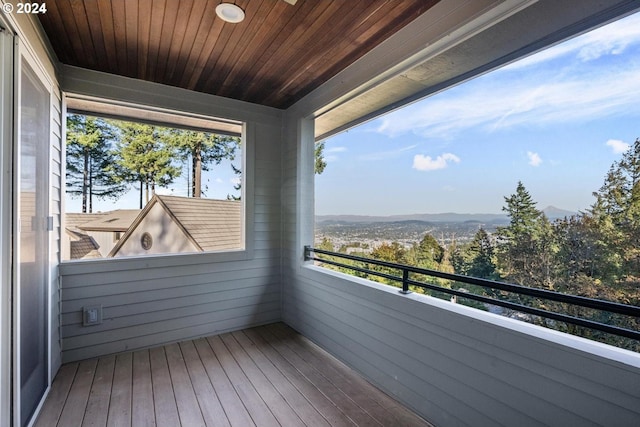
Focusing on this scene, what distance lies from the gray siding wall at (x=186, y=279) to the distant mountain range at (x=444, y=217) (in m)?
0.79

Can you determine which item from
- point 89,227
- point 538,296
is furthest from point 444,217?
point 89,227

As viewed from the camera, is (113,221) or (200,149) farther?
(200,149)

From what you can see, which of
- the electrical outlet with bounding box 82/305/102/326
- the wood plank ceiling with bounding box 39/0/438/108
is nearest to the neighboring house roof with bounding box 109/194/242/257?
the electrical outlet with bounding box 82/305/102/326

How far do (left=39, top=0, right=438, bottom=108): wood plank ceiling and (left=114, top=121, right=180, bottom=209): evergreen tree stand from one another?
1.62 ft

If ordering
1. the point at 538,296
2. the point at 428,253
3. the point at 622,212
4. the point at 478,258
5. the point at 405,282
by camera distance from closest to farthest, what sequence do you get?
the point at 622,212
the point at 538,296
the point at 478,258
the point at 405,282
the point at 428,253

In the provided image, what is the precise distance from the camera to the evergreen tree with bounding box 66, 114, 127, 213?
262 cm

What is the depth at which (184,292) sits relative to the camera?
9.95ft

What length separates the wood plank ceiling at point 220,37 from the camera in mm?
1812

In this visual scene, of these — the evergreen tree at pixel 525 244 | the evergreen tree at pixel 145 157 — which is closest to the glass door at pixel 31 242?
the evergreen tree at pixel 145 157

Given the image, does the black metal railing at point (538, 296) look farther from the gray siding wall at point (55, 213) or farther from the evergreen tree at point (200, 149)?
the gray siding wall at point (55, 213)

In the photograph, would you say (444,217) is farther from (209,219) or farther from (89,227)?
(89,227)

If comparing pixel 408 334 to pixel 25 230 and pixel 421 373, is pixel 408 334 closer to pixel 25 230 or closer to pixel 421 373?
pixel 421 373

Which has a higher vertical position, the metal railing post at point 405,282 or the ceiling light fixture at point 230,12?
the ceiling light fixture at point 230,12

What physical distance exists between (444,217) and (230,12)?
1970 mm
